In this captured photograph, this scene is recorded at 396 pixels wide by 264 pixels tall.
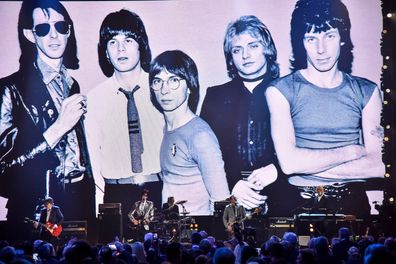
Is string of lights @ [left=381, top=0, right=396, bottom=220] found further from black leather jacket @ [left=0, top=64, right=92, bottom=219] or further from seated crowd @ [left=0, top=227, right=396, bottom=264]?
seated crowd @ [left=0, top=227, right=396, bottom=264]

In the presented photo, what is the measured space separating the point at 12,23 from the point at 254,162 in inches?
280

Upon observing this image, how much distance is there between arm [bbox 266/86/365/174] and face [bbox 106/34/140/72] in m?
3.48

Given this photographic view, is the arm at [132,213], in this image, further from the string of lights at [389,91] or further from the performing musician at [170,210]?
the string of lights at [389,91]

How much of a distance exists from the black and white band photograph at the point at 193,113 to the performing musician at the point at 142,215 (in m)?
0.03

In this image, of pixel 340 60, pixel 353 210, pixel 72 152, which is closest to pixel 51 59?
pixel 72 152

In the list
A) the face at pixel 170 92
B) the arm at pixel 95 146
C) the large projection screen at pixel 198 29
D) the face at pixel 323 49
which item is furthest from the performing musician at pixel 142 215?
the face at pixel 323 49

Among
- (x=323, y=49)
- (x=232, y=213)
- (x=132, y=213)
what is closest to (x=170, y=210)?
(x=132, y=213)

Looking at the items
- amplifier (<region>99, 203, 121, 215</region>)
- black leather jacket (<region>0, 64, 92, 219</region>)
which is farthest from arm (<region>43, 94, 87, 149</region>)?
Result: amplifier (<region>99, 203, 121, 215</region>)

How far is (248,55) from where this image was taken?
1706 cm

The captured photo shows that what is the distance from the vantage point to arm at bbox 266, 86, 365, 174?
16.4 m

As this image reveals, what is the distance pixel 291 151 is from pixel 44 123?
620cm

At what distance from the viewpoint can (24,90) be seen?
17.4 metres

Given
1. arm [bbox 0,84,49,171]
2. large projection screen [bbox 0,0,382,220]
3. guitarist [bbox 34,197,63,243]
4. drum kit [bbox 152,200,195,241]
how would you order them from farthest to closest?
arm [bbox 0,84,49,171] < large projection screen [bbox 0,0,382,220] < drum kit [bbox 152,200,195,241] < guitarist [bbox 34,197,63,243]

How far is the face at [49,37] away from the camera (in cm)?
1750
